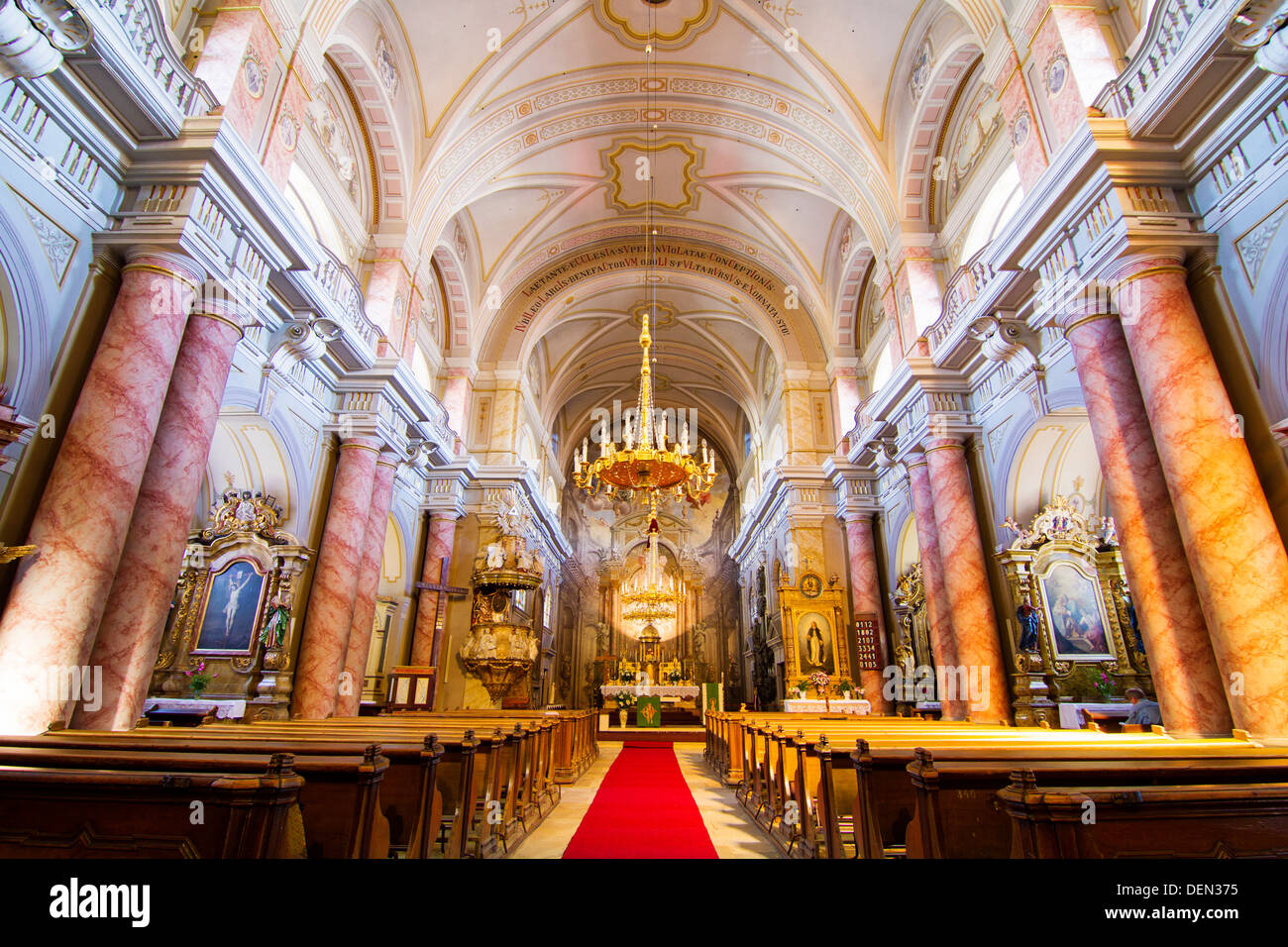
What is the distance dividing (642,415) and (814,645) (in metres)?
6.21

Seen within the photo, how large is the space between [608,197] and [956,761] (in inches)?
542

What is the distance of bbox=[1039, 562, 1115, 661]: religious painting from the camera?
350 inches

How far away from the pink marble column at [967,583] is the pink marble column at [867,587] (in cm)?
368

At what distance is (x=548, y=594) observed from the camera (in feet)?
65.4

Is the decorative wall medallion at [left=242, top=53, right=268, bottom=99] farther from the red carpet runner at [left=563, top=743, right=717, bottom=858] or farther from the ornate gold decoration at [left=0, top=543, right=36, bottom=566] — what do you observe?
the red carpet runner at [left=563, top=743, right=717, bottom=858]

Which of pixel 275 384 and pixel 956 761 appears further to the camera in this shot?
pixel 275 384

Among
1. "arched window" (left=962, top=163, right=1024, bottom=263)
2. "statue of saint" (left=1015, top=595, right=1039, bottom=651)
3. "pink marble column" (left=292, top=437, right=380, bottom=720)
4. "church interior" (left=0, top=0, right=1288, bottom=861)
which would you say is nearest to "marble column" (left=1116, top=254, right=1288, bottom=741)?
"church interior" (left=0, top=0, right=1288, bottom=861)

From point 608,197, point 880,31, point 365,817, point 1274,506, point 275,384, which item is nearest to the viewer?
point 365,817

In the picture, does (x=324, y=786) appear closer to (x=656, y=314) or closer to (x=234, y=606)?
(x=234, y=606)

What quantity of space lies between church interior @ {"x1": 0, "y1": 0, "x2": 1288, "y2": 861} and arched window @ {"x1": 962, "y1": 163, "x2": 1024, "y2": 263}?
171 millimetres

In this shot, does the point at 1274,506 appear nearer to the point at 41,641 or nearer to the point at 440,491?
the point at 41,641

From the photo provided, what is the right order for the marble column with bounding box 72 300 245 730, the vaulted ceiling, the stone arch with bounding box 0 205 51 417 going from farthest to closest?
the vaulted ceiling
the marble column with bounding box 72 300 245 730
the stone arch with bounding box 0 205 51 417

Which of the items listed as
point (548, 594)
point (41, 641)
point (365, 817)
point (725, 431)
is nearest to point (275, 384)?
point (41, 641)
